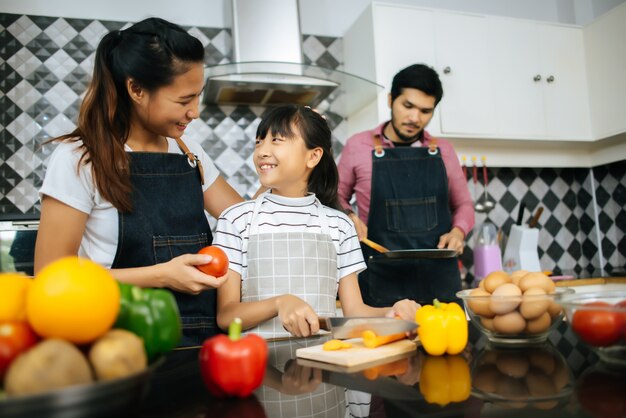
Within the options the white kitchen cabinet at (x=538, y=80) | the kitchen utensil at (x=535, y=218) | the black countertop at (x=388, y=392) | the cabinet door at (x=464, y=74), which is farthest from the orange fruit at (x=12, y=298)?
the kitchen utensil at (x=535, y=218)

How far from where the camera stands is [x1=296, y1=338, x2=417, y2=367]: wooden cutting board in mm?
819

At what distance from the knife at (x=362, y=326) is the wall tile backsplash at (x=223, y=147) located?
2.02 m

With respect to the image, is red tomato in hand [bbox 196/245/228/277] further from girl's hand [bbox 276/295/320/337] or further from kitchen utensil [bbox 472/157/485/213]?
kitchen utensil [bbox 472/157/485/213]

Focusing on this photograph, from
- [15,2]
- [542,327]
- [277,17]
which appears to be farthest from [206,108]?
[542,327]

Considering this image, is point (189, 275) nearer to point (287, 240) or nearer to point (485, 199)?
point (287, 240)

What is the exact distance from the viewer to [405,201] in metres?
2.40

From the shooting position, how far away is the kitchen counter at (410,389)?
22.8 inches

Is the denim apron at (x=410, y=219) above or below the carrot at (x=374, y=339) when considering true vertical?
above

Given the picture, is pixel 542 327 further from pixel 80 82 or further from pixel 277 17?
pixel 80 82

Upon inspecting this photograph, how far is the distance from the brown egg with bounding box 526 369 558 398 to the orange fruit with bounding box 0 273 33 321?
0.55m

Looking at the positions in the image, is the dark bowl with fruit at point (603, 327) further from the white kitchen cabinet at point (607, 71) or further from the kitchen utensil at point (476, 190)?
the white kitchen cabinet at point (607, 71)

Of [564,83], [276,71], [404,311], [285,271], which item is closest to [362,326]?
[404,311]

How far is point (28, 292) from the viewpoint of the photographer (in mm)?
522

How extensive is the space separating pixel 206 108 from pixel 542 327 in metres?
2.33
